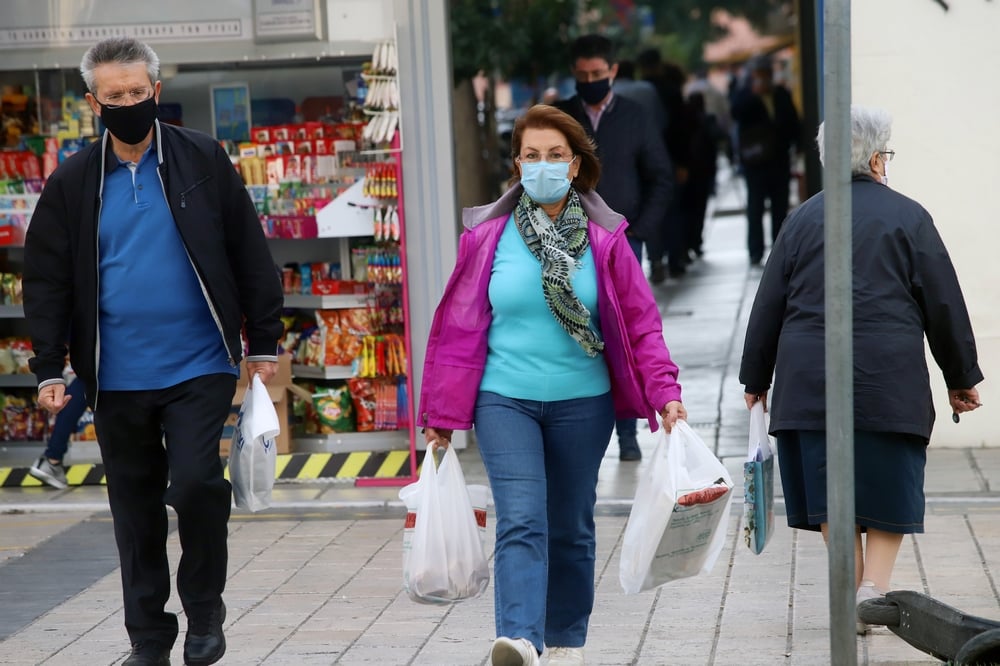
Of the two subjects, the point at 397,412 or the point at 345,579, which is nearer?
the point at 345,579

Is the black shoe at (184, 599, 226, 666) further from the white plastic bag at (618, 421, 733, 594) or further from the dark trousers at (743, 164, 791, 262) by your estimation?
the dark trousers at (743, 164, 791, 262)

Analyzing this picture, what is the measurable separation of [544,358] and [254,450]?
1.01m

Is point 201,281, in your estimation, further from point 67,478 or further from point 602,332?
point 67,478

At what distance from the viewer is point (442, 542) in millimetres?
4598

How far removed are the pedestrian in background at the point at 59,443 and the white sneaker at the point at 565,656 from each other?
409 cm

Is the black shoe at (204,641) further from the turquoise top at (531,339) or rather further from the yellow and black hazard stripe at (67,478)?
the yellow and black hazard stripe at (67,478)

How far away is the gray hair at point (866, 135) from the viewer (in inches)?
199

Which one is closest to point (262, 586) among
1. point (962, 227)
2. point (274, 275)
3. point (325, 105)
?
point (274, 275)

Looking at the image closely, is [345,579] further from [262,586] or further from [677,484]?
[677,484]

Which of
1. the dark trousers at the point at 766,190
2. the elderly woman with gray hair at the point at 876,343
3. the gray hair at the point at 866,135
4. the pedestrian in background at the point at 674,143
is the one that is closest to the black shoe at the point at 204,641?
the elderly woman with gray hair at the point at 876,343

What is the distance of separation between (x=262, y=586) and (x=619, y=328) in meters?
2.31

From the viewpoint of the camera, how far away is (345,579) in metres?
6.30

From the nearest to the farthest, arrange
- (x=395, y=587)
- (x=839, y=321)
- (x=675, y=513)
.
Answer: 1. (x=839, y=321)
2. (x=675, y=513)
3. (x=395, y=587)

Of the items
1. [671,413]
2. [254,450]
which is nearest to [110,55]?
[254,450]
